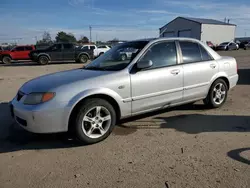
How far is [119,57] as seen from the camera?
14.8 feet

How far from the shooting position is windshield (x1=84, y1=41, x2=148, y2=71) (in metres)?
4.22

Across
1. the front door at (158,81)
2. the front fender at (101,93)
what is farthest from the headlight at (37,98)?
the front door at (158,81)

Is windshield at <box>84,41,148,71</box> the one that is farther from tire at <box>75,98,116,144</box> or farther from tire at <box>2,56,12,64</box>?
tire at <box>2,56,12,64</box>

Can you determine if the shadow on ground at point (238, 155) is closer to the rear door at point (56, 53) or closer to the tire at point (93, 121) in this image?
the tire at point (93, 121)

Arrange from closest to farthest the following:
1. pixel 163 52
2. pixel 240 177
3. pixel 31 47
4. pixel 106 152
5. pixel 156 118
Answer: pixel 240 177
pixel 106 152
pixel 163 52
pixel 156 118
pixel 31 47

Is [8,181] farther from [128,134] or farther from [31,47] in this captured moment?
[31,47]

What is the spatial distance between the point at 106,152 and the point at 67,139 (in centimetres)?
87

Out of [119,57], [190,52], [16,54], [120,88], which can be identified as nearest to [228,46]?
[16,54]

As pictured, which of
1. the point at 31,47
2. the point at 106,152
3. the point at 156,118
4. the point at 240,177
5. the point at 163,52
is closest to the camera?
the point at 240,177

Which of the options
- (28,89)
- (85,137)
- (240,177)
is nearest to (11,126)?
(28,89)

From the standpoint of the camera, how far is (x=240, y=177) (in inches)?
107

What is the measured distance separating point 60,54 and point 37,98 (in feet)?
57.0

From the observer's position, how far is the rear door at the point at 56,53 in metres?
19.9

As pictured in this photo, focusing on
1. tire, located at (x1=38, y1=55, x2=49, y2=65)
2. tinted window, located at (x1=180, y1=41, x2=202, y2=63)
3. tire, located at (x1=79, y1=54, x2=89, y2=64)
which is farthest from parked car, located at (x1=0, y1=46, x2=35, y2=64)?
tinted window, located at (x1=180, y1=41, x2=202, y2=63)
